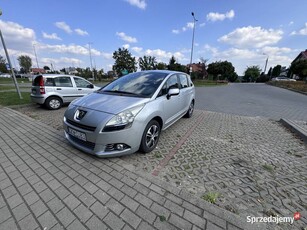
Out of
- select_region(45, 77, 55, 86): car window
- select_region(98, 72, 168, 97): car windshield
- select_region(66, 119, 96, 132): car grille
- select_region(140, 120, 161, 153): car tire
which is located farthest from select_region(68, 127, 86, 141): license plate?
select_region(45, 77, 55, 86): car window

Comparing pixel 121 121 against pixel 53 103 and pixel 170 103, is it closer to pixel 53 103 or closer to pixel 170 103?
pixel 170 103

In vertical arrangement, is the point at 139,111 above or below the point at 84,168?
above

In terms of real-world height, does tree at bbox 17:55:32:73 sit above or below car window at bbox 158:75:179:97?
above

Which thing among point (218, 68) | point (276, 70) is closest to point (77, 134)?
point (218, 68)

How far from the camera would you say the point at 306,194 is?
2.35 metres

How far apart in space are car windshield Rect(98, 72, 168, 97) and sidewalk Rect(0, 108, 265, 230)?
1.52 metres

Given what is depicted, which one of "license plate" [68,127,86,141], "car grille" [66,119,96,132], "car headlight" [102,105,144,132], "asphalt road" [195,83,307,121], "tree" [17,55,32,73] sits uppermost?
"tree" [17,55,32,73]

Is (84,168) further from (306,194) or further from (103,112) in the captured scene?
(306,194)

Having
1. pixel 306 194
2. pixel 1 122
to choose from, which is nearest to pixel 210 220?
pixel 306 194

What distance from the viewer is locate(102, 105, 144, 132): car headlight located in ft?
8.59

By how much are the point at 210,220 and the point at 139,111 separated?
1921 mm

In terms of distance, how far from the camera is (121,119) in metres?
2.67

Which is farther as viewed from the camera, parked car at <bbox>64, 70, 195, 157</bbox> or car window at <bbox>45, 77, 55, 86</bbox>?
car window at <bbox>45, 77, 55, 86</bbox>

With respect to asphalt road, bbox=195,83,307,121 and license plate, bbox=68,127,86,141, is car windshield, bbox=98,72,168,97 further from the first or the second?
asphalt road, bbox=195,83,307,121
